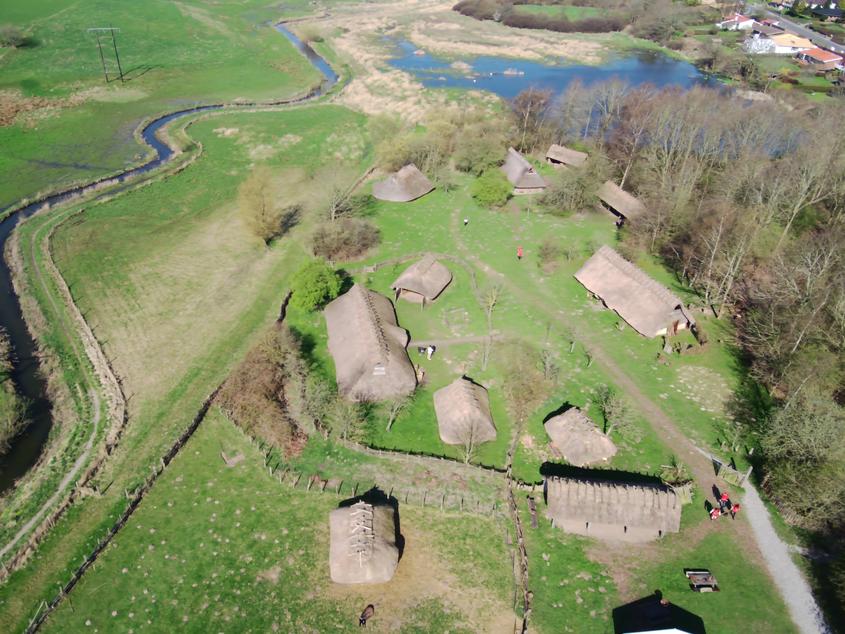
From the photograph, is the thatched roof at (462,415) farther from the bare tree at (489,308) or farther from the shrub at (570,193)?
the shrub at (570,193)

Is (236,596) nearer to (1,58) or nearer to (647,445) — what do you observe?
(647,445)

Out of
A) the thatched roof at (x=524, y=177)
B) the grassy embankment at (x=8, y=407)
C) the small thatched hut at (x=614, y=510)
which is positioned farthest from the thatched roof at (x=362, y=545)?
the thatched roof at (x=524, y=177)

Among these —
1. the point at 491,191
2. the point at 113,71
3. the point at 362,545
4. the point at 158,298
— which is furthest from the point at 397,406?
the point at 113,71

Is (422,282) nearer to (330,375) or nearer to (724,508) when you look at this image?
(330,375)

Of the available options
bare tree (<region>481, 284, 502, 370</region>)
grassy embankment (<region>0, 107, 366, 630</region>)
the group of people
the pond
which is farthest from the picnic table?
the pond

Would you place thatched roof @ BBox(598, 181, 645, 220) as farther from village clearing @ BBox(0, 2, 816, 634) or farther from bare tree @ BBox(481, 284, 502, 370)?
bare tree @ BBox(481, 284, 502, 370)

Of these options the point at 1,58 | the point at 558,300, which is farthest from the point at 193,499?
the point at 1,58
